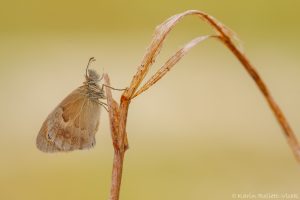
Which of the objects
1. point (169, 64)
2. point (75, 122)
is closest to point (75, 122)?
point (75, 122)

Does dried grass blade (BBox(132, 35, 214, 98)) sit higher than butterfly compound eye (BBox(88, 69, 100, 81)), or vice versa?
butterfly compound eye (BBox(88, 69, 100, 81))

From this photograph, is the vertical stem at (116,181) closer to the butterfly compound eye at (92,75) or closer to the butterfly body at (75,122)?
the butterfly body at (75,122)

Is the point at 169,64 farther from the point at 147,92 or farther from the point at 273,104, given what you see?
the point at 147,92

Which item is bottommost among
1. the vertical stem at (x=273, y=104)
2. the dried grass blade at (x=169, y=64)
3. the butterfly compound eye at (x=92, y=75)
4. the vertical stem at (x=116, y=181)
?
the vertical stem at (x=116, y=181)

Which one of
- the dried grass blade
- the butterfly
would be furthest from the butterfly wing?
the dried grass blade

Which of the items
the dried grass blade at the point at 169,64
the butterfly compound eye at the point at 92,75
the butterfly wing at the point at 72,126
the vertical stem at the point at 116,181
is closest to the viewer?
the vertical stem at the point at 116,181

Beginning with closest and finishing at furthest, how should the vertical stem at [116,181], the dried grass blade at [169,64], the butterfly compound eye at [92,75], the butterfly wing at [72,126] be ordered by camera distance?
the vertical stem at [116,181], the dried grass blade at [169,64], the butterfly wing at [72,126], the butterfly compound eye at [92,75]

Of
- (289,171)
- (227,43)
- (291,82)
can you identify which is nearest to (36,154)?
(289,171)

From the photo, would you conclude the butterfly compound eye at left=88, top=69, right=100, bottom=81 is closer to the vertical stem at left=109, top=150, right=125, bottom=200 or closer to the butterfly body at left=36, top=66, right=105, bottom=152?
the butterfly body at left=36, top=66, right=105, bottom=152

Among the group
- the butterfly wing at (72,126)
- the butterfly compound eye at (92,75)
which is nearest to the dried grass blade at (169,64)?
the butterfly wing at (72,126)
